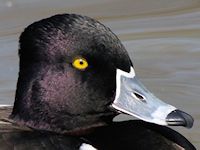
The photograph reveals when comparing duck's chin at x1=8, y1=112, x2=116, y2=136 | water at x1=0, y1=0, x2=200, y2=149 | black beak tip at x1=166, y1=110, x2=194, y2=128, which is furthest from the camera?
water at x1=0, y1=0, x2=200, y2=149

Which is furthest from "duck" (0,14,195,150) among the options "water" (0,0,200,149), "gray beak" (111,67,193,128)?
"water" (0,0,200,149)

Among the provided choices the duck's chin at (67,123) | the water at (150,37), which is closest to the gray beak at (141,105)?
the duck's chin at (67,123)

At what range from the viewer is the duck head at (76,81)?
15.1 ft

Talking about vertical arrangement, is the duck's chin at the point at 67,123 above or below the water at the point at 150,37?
above

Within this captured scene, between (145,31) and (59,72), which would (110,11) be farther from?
(59,72)

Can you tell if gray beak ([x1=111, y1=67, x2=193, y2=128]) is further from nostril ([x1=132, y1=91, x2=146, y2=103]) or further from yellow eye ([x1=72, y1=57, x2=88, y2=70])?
yellow eye ([x1=72, y1=57, x2=88, y2=70])

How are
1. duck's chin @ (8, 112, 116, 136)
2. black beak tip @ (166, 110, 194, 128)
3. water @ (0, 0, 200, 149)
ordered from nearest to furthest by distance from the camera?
1. black beak tip @ (166, 110, 194, 128)
2. duck's chin @ (8, 112, 116, 136)
3. water @ (0, 0, 200, 149)

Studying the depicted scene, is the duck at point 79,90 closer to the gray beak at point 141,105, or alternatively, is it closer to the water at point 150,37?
the gray beak at point 141,105

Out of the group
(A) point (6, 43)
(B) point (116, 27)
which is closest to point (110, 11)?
(B) point (116, 27)

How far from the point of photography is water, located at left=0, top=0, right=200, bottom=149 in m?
6.20

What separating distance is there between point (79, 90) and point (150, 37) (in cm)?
248

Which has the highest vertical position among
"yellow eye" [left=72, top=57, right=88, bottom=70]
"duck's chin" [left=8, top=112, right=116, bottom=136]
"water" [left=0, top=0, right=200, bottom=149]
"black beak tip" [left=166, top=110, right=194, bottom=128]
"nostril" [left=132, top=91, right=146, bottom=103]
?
"yellow eye" [left=72, top=57, right=88, bottom=70]

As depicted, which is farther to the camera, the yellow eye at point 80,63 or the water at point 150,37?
the water at point 150,37

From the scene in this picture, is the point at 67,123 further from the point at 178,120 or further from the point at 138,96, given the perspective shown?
the point at 178,120
